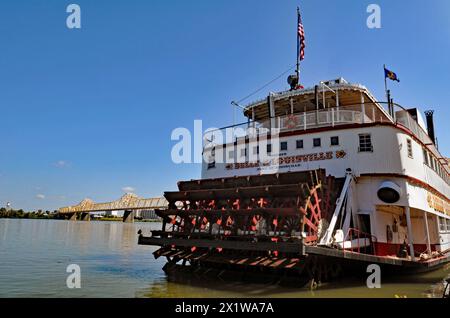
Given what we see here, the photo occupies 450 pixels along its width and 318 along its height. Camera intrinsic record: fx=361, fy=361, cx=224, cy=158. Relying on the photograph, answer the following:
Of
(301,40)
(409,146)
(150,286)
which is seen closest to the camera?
(150,286)

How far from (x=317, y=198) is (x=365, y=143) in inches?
94.5

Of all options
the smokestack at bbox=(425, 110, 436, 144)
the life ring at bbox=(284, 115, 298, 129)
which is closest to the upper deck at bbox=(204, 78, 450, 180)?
the life ring at bbox=(284, 115, 298, 129)

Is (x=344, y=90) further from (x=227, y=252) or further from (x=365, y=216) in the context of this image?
(x=227, y=252)

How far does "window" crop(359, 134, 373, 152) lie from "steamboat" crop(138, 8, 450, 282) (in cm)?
3

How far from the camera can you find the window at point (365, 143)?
10.4m

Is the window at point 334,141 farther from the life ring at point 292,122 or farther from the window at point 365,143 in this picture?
the life ring at point 292,122

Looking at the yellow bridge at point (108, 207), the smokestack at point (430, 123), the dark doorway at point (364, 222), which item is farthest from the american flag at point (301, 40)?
the yellow bridge at point (108, 207)

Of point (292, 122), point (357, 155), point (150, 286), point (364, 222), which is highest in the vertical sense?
point (292, 122)

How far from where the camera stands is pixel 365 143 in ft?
34.4

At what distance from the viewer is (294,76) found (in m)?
14.8

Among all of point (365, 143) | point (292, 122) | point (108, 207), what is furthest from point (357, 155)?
point (108, 207)

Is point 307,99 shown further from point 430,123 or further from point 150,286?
point 430,123
